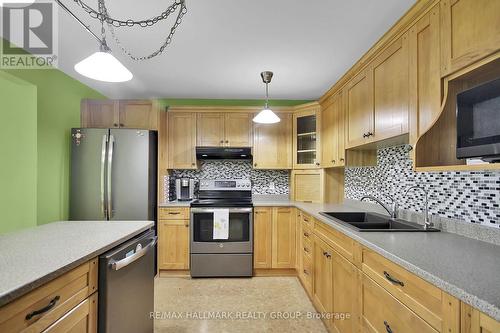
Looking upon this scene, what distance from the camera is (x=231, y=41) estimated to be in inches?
78.4

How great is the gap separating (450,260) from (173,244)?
2.74m

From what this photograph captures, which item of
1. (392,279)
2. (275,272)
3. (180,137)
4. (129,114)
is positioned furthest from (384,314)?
(129,114)

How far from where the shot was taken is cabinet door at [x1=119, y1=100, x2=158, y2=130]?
304cm

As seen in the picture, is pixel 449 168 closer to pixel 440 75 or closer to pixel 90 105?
pixel 440 75

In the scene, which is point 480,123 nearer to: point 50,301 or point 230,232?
point 50,301

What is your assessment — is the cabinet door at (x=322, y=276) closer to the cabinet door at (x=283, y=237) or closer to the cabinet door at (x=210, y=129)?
the cabinet door at (x=283, y=237)

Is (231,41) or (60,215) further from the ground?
(231,41)

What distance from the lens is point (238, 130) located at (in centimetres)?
334

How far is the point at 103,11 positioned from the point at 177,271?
9.15 ft

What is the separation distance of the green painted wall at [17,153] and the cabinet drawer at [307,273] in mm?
2699

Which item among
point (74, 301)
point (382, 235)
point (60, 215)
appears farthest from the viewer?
point (60, 215)

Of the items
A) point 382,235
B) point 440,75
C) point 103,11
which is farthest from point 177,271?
point 440,75

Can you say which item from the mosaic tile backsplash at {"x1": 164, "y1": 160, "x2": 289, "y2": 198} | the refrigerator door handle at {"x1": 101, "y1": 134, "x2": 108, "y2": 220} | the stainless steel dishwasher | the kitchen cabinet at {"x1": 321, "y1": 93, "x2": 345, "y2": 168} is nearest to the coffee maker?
the mosaic tile backsplash at {"x1": 164, "y1": 160, "x2": 289, "y2": 198}

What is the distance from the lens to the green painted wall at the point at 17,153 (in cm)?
205
